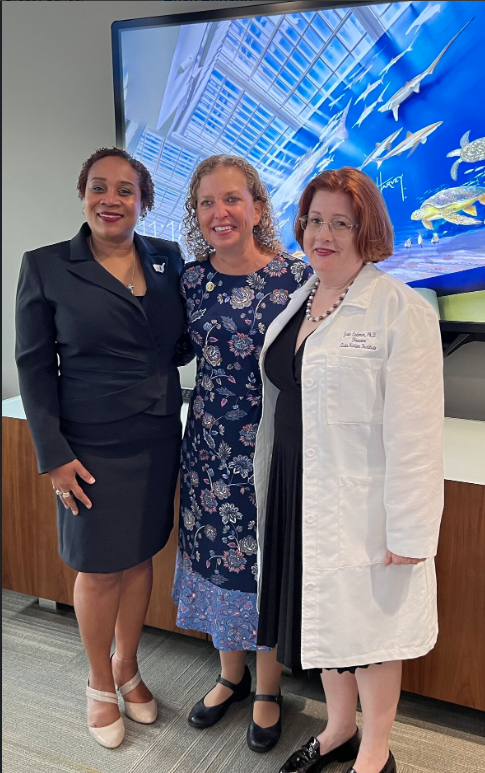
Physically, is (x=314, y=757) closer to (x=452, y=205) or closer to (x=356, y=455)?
(x=356, y=455)

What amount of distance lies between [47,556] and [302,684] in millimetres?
988

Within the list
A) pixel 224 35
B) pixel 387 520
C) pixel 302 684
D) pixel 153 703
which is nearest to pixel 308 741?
pixel 302 684

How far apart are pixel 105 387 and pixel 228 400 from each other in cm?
31

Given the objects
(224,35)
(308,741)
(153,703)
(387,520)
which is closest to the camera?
(387,520)

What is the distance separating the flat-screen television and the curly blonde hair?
0.51 meters

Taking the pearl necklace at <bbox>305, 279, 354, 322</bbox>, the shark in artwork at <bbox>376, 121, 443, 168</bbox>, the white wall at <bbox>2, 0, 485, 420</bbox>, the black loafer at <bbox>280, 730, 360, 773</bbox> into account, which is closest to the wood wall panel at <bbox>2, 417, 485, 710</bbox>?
the black loafer at <bbox>280, 730, 360, 773</bbox>

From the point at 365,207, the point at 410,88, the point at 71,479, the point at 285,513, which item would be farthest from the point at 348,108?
the point at 71,479

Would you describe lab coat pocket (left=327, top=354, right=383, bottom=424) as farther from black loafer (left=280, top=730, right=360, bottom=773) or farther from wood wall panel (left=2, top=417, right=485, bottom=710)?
black loafer (left=280, top=730, right=360, bottom=773)

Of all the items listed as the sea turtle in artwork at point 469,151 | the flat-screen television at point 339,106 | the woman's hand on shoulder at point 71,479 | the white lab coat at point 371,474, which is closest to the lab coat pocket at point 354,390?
the white lab coat at point 371,474

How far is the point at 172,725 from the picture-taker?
73.9 inches

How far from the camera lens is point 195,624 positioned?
75.6 inches

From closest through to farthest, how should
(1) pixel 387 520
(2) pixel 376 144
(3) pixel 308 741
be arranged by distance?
(1) pixel 387 520 → (3) pixel 308 741 → (2) pixel 376 144

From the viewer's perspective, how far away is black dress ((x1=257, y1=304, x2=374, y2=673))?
150 centimetres

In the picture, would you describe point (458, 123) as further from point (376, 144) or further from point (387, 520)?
point (387, 520)
